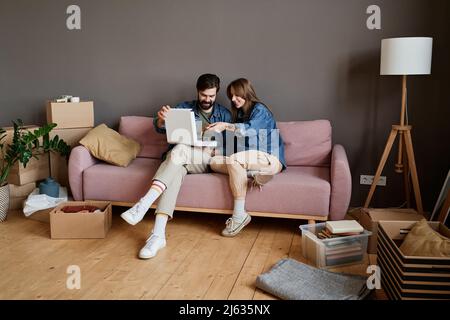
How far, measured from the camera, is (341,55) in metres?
3.47

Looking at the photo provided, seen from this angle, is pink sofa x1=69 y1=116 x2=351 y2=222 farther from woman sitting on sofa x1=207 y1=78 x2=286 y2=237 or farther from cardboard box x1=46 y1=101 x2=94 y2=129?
cardboard box x1=46 y1=101 x2=94 y2=129

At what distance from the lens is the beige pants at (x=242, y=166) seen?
2947 millimetres

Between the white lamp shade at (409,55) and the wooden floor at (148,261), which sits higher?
the white lamp shade at (409,55)

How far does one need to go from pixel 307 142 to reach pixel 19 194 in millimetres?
2280

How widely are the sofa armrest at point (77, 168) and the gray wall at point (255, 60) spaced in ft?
2.50

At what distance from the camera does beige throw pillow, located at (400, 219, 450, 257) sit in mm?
2016

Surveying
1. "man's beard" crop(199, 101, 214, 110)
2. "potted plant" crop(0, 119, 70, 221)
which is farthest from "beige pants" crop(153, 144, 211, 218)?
"potted plant" crop(0, 119, 70, 221)

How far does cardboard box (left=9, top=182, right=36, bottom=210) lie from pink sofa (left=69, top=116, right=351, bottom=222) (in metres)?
0.48

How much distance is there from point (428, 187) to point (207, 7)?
225cm

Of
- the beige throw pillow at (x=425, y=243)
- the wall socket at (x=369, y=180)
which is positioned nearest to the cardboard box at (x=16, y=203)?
the wall socket at (x=369, y=180)

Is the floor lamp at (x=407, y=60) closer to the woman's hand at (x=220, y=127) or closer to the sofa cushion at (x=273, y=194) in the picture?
the sofa cushion at (x=273, y=194)
